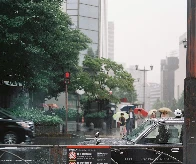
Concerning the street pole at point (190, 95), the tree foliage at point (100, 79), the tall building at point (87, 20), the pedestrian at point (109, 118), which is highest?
the tall building at point (87, 20)

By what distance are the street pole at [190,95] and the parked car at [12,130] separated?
12086mm

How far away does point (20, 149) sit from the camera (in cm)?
788

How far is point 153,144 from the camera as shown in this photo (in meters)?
8.33

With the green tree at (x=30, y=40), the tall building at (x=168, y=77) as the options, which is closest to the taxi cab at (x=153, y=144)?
the green tree at (x=30, y=40)

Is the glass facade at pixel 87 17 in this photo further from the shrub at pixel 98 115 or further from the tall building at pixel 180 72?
the tall building at pixel 180 72

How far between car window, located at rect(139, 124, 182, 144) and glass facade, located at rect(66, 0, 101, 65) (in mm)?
42339

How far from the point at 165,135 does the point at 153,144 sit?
1.21 feet

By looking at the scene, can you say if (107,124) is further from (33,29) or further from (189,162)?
(189,162)

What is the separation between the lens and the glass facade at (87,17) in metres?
51.0

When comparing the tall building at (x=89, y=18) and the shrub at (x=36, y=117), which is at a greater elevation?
the tall building at (x=89, y=18)

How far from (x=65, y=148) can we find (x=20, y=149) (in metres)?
1.07

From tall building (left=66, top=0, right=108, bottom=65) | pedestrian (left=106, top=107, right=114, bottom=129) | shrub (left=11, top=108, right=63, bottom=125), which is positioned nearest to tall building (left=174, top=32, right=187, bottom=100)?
tall building (left=66, top=0, right=108, bottom=65)

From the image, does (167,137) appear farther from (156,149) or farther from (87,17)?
(87,17)

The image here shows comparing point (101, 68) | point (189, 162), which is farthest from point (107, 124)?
point (189, 162)
